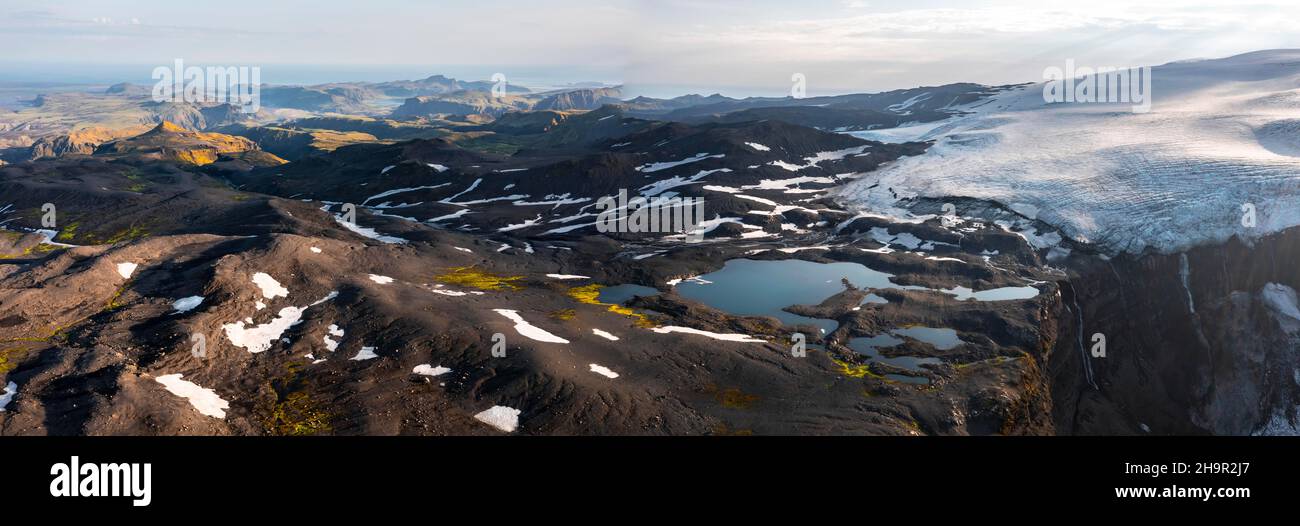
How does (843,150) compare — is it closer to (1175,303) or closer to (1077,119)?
(1077,119)

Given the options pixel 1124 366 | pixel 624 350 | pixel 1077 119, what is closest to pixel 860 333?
pixel 624 350

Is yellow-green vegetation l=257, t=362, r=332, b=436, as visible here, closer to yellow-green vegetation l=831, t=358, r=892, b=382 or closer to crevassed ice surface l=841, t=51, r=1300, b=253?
yellow-green vegetation l=831, t=358, r=892, b=382

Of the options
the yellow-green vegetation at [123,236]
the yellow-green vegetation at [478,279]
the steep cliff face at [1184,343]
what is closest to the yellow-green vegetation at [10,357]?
the yellow-green vegetation at [478,279]

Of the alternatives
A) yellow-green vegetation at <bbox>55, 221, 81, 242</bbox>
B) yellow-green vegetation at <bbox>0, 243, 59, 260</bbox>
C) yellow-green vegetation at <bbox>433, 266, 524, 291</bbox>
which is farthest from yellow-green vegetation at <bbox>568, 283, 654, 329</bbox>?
yellow-green vegetation at <bbox>55, 221, 81, 242</bbox>

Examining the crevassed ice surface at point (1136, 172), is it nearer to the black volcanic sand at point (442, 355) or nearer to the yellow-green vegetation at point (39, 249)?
the black volcanic sand at point (442, 355)

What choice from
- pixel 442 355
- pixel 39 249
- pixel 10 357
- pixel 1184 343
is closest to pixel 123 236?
pixel 39 249

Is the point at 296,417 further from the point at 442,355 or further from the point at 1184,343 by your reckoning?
the point at 1184,343
